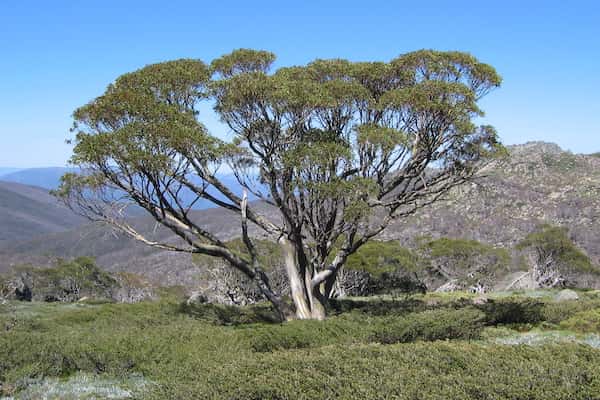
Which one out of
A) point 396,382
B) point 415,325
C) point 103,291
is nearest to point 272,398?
point 396,382

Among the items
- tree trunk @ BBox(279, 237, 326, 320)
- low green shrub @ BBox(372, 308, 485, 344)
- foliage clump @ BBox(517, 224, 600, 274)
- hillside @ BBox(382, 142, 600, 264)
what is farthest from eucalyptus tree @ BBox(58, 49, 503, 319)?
hillside @ BBox(382, 142, 600, 264)

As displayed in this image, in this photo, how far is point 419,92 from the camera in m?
14.2

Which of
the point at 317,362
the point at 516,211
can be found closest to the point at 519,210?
the point at 516,211

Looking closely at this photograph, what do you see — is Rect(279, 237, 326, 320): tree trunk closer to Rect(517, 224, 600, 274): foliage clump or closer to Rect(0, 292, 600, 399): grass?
Rect(0, 292, 600, 399): grass

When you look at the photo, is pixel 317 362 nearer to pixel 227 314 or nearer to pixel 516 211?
pixel 227 314

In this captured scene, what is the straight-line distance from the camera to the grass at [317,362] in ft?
19.5

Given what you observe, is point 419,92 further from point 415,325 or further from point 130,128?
point 130,128

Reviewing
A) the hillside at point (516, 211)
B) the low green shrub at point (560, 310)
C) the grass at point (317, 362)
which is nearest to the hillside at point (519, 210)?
the hillside at point (516, 211)

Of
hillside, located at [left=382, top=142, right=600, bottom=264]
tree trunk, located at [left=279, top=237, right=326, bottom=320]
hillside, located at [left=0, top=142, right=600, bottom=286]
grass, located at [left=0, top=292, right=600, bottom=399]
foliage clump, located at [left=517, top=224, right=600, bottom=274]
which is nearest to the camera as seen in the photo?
grass, located at [left=0, top=292, right=600, bottom=399]

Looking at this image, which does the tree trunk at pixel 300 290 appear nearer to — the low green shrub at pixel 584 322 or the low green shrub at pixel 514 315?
the low green shrub at pixel 514 315

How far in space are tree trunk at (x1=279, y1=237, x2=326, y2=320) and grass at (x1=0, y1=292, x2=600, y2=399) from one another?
2899 millimetres

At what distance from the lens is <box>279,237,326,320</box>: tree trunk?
51.4ft

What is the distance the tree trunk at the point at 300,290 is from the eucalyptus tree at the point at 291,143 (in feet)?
0.11

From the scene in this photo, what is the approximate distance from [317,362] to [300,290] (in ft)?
30.0
